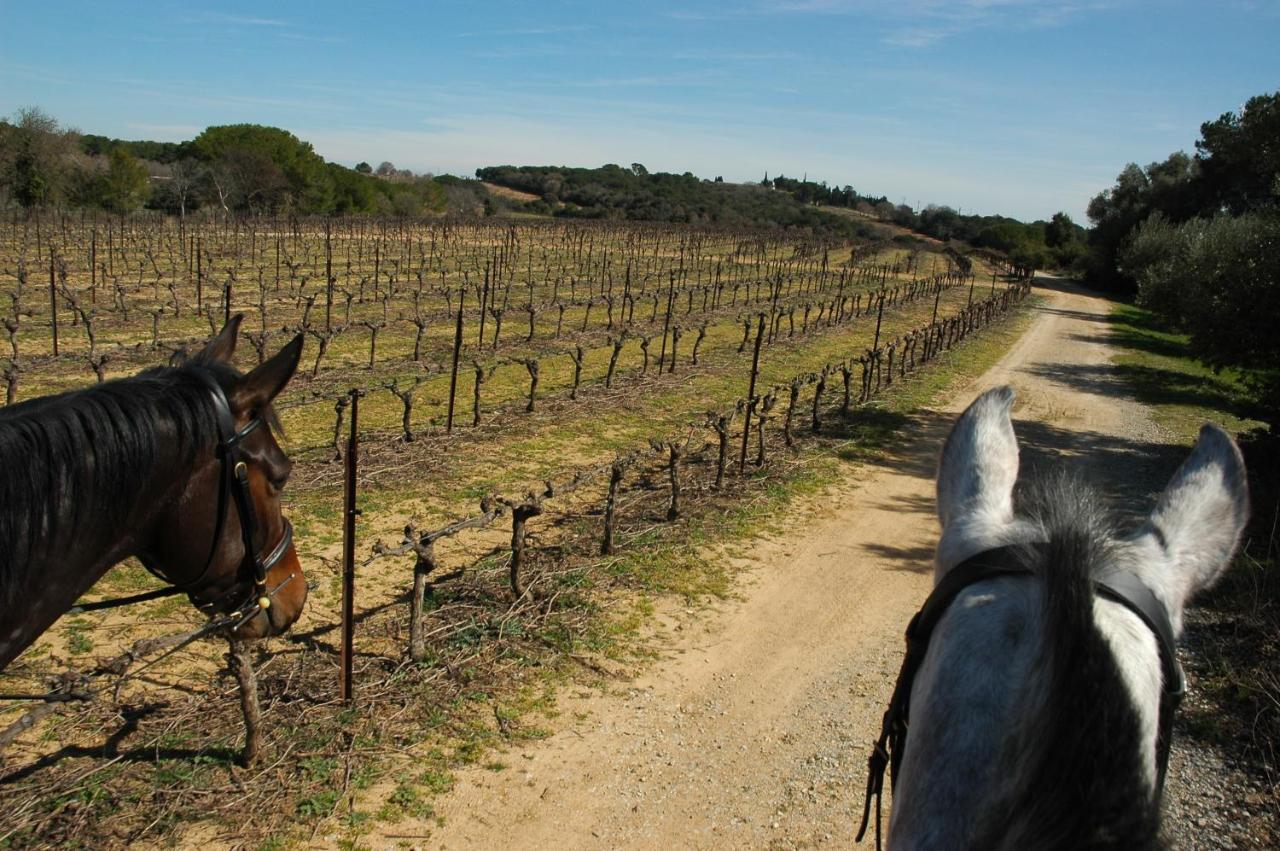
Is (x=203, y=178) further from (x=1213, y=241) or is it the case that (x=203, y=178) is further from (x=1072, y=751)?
(x=1072, y=751)

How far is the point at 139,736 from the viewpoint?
464cm

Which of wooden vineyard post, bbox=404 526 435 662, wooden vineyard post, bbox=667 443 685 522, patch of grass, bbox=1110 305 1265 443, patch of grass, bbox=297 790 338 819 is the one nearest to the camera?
Result: patch of grass, bbox=297 790 338 819

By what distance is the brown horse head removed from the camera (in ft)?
8.09

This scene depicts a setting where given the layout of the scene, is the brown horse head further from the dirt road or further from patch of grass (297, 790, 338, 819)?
the dirt road

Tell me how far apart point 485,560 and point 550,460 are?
3672 millimetres

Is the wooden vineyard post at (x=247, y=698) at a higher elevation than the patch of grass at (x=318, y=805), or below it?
higher

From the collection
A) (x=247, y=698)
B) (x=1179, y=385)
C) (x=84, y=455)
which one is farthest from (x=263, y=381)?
(x=1179, y=385)

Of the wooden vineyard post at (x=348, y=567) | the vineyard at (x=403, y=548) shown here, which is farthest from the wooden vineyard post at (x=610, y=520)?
the wooden vineyard post at (x=348, y=567)

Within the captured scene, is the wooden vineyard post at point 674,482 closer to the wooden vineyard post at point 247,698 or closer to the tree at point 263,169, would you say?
the wooden vineyard post at point 247,698

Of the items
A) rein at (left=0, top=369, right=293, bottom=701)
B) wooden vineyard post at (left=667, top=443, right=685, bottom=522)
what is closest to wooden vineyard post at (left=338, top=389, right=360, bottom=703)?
rein at (left=0, top=369, right=293, bottom=701)

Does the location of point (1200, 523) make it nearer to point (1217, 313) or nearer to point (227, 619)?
point (227, 619)

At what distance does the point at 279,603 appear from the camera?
300 centimetres

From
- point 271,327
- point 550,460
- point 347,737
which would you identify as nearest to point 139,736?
point 347,737

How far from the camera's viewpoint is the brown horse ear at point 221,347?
2.70 m
